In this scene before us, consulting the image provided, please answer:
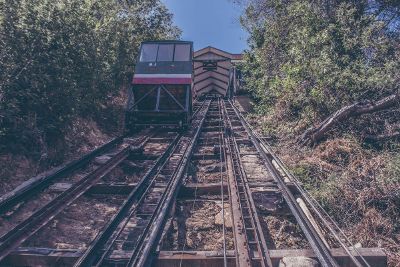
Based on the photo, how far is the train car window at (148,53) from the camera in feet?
38.2

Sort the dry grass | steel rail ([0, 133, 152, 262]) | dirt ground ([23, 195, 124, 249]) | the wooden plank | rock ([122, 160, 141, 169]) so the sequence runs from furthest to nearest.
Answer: rock ([122, 160, 141, 169]) → the dry grass → dirt ground ([23, 195, 124, 249]) → steel rail ([0, 133, 152, 262]) → the wooden plank

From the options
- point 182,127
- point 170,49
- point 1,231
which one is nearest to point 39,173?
point 1,231

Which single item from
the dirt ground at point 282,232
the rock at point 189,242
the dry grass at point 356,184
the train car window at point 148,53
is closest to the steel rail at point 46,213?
the rock at point 189,242

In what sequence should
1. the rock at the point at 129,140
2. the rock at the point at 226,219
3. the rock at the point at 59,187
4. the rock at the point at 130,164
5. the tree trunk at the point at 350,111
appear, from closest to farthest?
the rock at the point at 226,219, the rock at the point at 59,187, the rock at the point at 130,164, the tree trunk at the point at 350,111, the rock at the point at 129,140

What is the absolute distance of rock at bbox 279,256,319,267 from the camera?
349 cm

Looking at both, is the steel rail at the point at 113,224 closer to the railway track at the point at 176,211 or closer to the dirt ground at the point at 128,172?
the railway track at the point at 176,211

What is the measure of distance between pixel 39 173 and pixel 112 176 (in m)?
1.41

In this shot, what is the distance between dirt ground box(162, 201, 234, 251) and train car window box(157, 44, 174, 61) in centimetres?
723

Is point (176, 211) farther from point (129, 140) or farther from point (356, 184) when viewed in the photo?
point (129, 140)

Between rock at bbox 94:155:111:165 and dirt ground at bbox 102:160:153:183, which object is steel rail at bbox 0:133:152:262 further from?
rock at bbox 94:155:111:165

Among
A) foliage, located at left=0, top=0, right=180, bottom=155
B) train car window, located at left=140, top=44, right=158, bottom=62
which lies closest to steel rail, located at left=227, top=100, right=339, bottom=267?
foliage, located at left=0, top=0, right=180, bottom=155

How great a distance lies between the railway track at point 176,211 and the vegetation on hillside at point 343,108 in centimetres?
83

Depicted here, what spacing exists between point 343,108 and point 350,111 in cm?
17

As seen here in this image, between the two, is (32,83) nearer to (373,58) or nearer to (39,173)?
(39,173)
